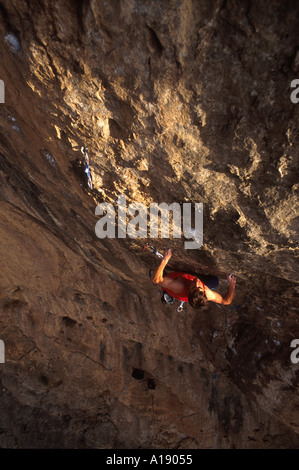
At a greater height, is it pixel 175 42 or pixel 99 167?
pixel 175 42

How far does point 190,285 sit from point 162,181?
0.94 metres

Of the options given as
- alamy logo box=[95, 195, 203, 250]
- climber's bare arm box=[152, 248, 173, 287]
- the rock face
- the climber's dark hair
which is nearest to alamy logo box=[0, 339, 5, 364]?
the rock face

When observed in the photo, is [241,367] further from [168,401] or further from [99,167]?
[99,167]

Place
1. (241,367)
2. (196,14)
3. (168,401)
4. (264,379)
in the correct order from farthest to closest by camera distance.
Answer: (168,401) → (241,367) → (264,379) → (196,14)

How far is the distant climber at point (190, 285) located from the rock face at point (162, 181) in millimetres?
129

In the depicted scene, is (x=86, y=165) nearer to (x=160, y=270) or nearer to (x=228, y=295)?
(x=160, y=270)

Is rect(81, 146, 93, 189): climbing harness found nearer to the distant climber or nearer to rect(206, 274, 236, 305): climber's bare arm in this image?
the distant climber

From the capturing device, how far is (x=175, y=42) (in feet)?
3.61

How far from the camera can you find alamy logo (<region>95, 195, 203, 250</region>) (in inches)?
71.5

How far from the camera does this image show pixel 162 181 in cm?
166

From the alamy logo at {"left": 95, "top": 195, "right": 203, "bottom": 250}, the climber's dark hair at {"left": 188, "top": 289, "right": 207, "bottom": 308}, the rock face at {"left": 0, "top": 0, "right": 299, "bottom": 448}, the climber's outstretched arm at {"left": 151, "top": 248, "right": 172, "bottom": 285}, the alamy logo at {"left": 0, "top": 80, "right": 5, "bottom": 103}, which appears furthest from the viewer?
the climber's outstretched arm at {"left": 151, "top": 248, "right": 172, "bottom": 285}

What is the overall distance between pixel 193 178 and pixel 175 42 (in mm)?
623

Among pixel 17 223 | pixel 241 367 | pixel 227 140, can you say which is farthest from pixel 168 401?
pixel 227 140
